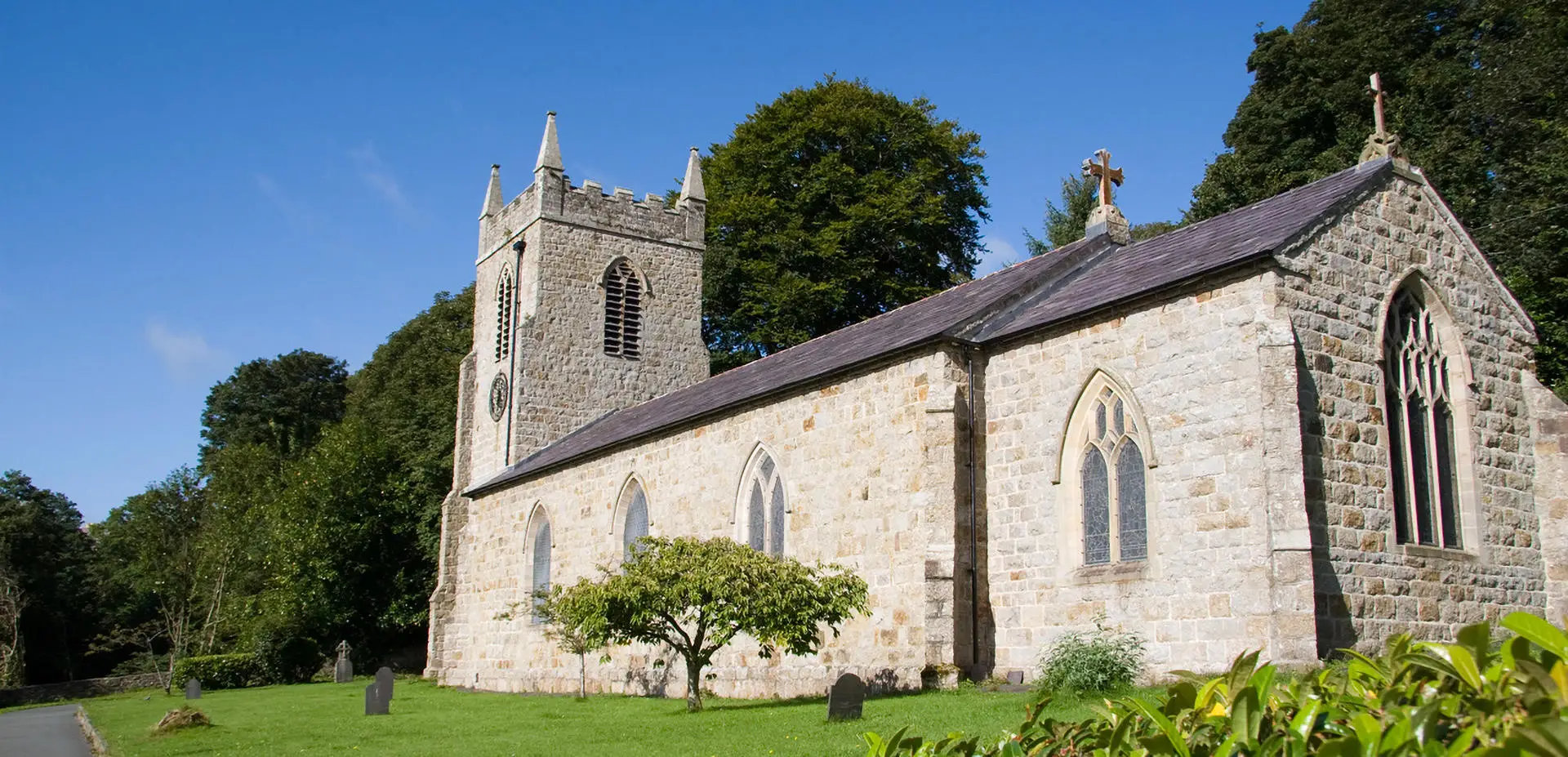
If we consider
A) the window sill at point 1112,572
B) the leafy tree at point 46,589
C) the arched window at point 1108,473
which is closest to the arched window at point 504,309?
the arched window at point 1108,473

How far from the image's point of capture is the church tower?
33.7 metres

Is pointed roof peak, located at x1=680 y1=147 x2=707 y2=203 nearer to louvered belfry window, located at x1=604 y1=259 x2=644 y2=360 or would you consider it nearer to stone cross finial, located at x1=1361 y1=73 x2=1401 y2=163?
louvered belfry window, located at x1=604 y1=259 x2=644 y2=360

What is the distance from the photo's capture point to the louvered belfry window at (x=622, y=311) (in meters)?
35.1

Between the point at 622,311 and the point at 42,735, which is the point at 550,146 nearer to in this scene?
the point at 622,311

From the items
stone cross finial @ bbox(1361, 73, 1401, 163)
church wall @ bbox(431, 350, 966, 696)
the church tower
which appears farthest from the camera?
the church tower

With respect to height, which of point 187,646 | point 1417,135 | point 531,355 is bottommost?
point 187,646

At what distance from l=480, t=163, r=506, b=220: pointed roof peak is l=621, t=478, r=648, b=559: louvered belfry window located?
14.9 meters

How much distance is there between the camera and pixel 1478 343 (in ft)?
56.5

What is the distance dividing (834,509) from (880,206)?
836 inches

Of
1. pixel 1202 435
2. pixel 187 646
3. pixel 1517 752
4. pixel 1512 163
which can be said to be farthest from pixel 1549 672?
pixel 187 646

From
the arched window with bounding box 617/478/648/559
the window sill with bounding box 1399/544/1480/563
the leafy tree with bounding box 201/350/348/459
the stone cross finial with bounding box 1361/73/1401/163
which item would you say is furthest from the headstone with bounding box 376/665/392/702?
the leafy tree with bounding box 201/350/348/459

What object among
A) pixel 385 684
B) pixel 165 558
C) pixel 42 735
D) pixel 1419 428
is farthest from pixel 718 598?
pixel 165 558

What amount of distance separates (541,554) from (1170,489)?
18.6m

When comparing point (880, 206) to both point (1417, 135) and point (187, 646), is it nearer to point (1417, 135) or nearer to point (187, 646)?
point (1417, 135)
